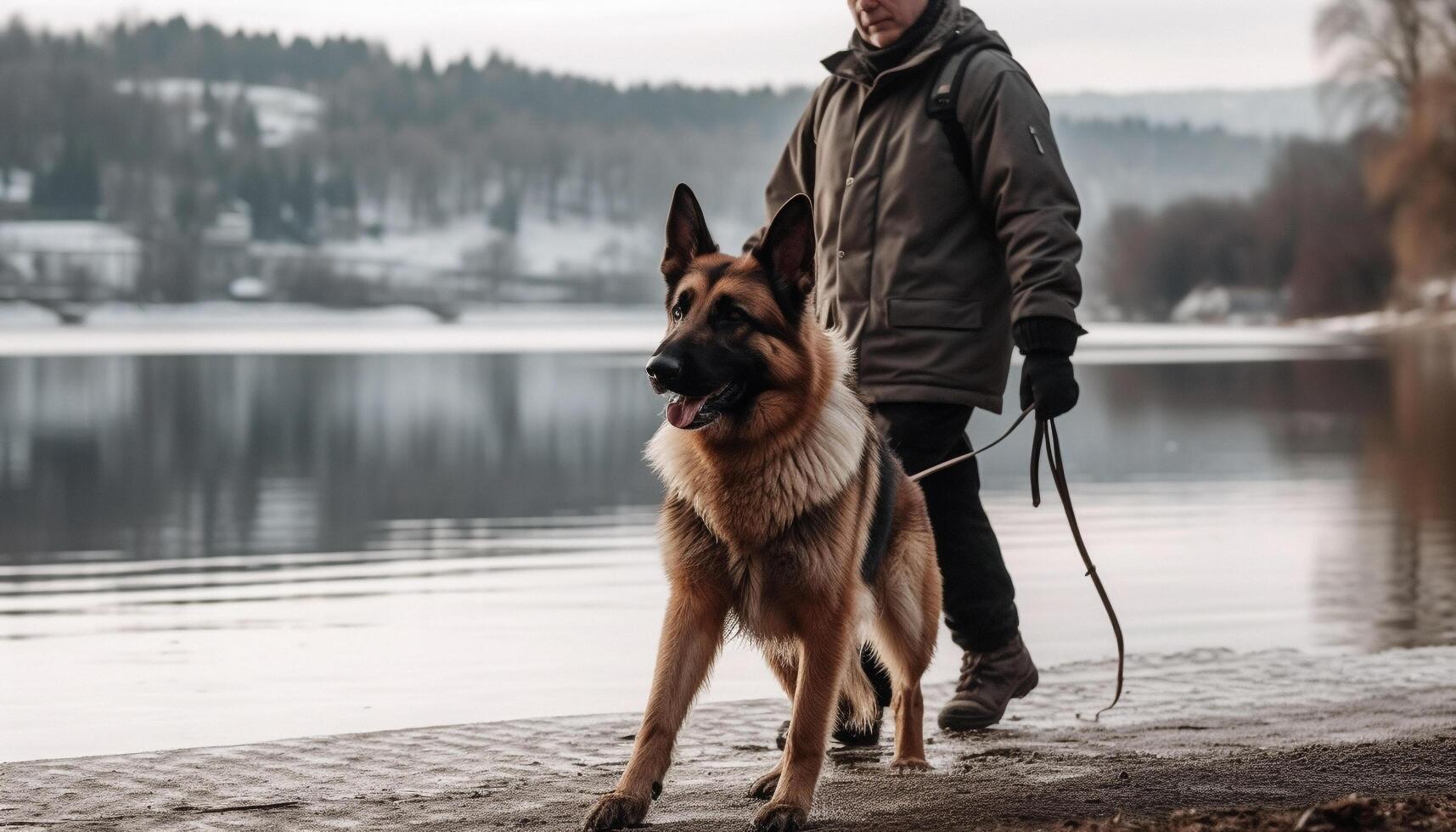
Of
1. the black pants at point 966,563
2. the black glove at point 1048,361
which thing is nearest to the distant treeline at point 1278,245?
the black pants at point 966,563

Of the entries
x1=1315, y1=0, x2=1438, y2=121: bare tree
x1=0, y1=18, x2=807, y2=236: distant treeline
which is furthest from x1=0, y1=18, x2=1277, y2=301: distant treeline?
x1=1315, y1=0, x2=1438, y2=121: bare tree

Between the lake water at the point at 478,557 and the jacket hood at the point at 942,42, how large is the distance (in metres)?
2.42

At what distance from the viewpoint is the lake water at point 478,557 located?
6.98 metres

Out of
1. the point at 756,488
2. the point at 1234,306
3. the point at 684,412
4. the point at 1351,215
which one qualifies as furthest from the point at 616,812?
the point at 1234,306

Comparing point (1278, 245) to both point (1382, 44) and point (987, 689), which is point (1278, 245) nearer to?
point (1382, 44)

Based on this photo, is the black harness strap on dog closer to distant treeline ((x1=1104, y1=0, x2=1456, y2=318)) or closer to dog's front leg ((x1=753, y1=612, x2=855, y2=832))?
dog's front leg ((x1=753, y1=612, x2=855, y2=832))

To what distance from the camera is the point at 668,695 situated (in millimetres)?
4504

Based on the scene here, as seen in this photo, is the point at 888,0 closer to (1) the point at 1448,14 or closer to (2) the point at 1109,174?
(1) the point at 1448,14

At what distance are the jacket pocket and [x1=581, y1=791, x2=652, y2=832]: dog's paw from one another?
6.31 ft

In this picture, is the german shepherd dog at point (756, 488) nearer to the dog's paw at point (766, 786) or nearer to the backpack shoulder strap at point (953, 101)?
the dog's paw at point (766, 786)

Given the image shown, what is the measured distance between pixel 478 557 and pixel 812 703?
684 cm

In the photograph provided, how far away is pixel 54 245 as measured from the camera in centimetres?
13188

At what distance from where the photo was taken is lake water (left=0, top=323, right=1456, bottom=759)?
22.9ft

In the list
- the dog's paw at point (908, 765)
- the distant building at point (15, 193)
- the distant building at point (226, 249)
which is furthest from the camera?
the distant building at point (15, 193)
